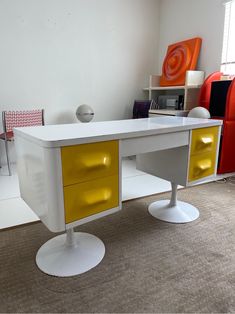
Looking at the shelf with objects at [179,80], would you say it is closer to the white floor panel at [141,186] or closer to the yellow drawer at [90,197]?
the white floor panel at [141,186]

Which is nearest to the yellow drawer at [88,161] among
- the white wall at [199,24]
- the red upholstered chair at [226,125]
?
the red upholstered chair at [226,125]

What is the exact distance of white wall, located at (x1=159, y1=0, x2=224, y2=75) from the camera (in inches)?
121

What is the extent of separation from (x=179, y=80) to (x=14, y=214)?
2.66 m

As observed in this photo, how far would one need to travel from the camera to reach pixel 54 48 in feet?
10.7

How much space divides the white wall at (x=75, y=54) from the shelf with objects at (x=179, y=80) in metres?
0.43

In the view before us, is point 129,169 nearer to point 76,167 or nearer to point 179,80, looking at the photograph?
point 179,80

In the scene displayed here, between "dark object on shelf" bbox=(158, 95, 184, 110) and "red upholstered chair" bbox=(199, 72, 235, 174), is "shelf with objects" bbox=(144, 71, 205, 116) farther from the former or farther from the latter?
"red upholstered chair" bbox=(199, 72, 235, 174)

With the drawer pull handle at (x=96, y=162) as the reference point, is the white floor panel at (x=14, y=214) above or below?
below

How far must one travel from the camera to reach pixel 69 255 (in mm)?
1443

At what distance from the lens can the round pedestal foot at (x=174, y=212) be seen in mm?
1891

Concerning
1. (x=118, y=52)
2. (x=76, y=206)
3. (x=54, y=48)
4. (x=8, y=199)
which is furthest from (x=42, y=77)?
(x=76, y=206)

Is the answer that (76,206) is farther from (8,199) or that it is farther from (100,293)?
(8,199)

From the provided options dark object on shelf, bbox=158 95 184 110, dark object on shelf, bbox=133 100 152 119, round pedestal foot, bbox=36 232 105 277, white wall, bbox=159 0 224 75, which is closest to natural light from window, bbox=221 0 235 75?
white wall, bbox=159 0 224 75

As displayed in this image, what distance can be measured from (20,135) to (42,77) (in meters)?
2.26
